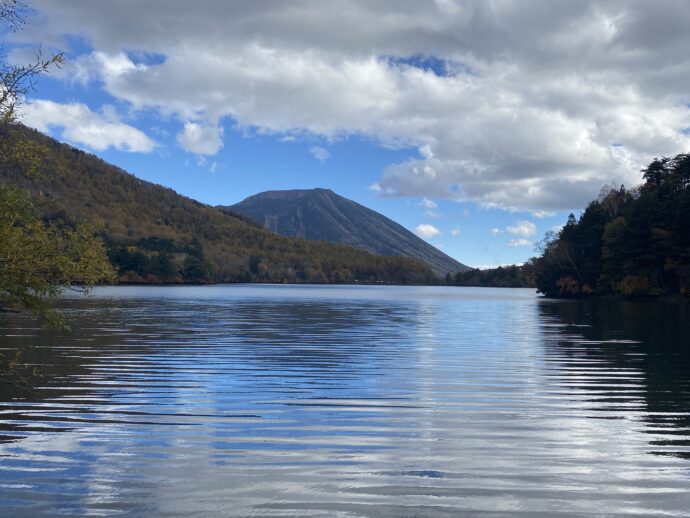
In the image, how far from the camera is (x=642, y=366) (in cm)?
2303

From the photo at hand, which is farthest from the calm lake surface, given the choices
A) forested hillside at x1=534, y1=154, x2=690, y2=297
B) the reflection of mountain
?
forested hillside at x1=534, y1=154, x2=690, y2=297

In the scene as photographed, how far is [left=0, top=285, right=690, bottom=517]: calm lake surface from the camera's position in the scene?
902 cm

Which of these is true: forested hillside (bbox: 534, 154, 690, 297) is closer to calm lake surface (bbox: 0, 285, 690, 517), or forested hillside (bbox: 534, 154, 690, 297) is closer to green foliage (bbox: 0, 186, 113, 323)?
calm lake surface (bbox: 0, 285, 690, 517)

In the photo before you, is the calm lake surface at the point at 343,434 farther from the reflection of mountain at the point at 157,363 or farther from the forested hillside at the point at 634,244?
the forested hillside at the point at 634,244

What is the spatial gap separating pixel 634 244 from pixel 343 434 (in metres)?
85.7

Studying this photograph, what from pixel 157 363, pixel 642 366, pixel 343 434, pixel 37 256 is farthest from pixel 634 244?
pixel 37 256

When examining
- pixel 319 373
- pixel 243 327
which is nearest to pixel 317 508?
pixel 319 373

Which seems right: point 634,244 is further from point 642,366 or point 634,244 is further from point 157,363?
point 157,363

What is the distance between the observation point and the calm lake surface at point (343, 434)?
29.6 ft

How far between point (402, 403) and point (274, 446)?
16.9 ft

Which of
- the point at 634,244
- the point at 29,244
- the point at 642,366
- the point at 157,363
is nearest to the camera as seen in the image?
the point at 29,244

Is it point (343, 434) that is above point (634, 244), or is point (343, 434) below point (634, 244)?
below

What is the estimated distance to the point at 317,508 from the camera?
866 cm

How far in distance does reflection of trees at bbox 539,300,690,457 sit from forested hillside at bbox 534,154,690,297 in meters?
43.0
